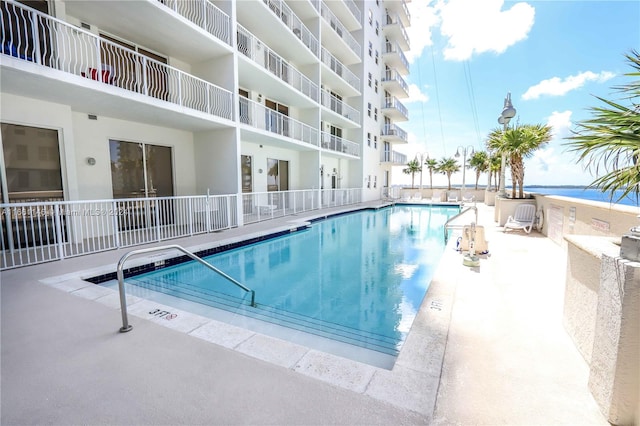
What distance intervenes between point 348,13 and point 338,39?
276cm

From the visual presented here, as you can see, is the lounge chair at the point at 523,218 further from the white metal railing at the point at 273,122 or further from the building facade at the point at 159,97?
the white metal railing at the point at 273,122

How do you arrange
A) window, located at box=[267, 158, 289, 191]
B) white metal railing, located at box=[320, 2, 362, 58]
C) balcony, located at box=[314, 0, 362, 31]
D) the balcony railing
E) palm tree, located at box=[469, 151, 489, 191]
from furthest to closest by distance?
palm tree, located at box=[469, 151, 489, 191], balcony, located at box=[314, 0, 362, 31], white metal railing, located at box=[320, 2, 362, 58], window, located at box=[267, 158, 289, 191], the balcony railing

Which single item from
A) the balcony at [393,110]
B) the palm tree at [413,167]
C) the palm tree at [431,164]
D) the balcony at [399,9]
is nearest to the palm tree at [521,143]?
the balcony at [393,110]

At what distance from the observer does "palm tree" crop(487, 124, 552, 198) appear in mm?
9672

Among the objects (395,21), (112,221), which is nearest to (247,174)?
(112,221)

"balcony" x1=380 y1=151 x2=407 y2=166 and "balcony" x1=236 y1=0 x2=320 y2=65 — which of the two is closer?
"balcony" x1=236 y1=0 x2=320 y2=65

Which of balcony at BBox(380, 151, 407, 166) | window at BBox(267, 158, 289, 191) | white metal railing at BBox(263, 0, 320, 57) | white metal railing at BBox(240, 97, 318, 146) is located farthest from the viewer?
balcony at BBox(380, 151, 407, 166)

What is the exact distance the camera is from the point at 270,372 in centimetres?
219

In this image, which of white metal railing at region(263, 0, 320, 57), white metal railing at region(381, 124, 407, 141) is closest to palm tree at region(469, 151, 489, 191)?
white metal railing at region(381, 124, 407, 141)

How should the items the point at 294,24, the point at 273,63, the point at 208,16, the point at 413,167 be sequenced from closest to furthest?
1. the point at 208,16
2. the point at 273,63
3. the point at 294,24
4. the point at 413,167

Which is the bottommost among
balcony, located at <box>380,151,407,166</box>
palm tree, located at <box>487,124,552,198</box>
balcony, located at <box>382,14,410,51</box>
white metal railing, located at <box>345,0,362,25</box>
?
palm tree, located at <box>487,124,552,198</box>

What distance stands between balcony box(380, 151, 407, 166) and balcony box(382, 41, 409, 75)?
747cm

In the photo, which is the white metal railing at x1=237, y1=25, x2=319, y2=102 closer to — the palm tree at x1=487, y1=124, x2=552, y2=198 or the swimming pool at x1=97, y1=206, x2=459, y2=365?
the swimming pool at x1=97, y1=206, x2=459, y2=365

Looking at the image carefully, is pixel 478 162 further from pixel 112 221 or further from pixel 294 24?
pixel 112 221
